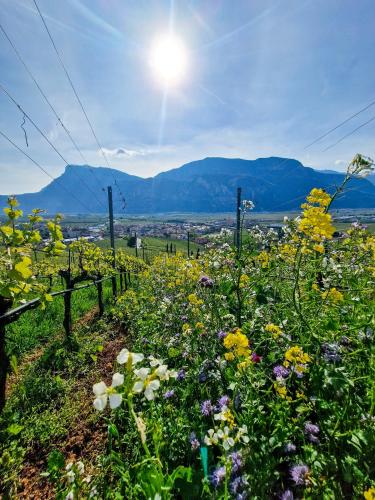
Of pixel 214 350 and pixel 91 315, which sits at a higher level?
pixel 214 350

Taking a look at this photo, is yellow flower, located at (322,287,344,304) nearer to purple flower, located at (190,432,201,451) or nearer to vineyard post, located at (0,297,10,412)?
purple flower, located at (190,432,201,451)

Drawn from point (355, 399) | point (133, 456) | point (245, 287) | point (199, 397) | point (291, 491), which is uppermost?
point (245, 287)

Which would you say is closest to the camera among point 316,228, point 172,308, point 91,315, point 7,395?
point 316,228

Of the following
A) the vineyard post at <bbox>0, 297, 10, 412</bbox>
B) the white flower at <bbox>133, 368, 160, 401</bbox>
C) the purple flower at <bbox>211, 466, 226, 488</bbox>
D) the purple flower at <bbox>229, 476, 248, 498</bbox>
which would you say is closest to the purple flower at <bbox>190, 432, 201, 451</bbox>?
the purple flower at <bbox>211, 466, 226, 488</bbox>

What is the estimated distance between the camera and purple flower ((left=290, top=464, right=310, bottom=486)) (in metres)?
1.71

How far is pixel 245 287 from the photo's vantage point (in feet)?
12.4

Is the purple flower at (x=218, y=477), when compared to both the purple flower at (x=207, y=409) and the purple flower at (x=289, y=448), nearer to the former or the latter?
the purple flower at (x=289, y=448)

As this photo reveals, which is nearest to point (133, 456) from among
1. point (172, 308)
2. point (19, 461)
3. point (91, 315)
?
point (19, 461)

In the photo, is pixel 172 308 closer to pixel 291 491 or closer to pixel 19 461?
pixel 19 461

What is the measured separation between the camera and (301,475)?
1.72 meters

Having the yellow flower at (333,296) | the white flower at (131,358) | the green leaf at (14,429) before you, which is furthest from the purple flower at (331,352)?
the green leaf at (14,429)

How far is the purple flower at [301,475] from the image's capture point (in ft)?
5.60

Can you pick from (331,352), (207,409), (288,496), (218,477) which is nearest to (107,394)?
(218,477)

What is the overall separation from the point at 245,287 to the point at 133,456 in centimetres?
228
